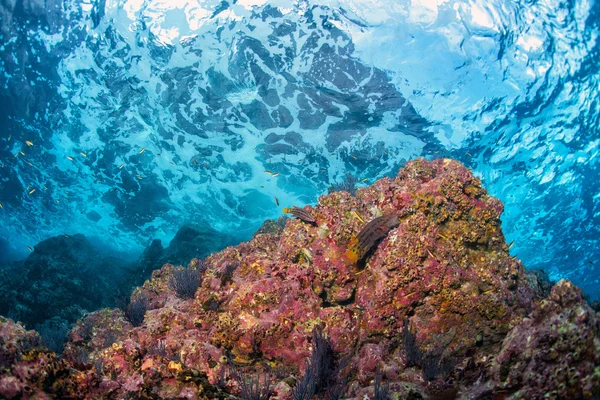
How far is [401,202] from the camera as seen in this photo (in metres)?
6.18

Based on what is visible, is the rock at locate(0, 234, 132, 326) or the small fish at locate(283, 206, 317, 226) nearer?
the small fish at locate(283, 206, 317, 226)

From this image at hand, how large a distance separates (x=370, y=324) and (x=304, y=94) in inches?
487

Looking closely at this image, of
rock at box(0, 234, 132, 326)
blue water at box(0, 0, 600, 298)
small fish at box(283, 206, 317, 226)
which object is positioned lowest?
rock at box(0, 234, 132, 326)

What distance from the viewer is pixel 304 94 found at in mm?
14773

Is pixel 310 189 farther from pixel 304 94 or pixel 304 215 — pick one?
pixel 304 215

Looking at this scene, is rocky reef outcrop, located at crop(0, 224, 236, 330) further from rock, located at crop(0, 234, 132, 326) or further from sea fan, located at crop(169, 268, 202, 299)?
sea fan, located at crop(169, 268, 202, 299)

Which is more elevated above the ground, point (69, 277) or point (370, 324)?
point (370, 324)

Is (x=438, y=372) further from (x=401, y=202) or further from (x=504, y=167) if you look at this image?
(x=504, y=167)

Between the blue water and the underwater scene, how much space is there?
0.10m

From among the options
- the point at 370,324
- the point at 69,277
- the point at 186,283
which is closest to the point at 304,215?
the point at 370,324

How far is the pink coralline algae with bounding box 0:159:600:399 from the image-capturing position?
8.27 feet

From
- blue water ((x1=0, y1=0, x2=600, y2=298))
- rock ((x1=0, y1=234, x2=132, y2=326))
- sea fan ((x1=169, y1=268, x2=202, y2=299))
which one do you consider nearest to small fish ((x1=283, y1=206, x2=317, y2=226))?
sea fan ((x1=169, y1=268, x2=202, y2=299))

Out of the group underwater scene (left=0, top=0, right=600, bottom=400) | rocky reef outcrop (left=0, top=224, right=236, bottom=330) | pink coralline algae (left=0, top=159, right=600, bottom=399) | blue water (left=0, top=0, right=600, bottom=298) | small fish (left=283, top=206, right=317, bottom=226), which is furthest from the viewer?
rocky reef outcrop (left=0, top=224, right=236, bottom=330)

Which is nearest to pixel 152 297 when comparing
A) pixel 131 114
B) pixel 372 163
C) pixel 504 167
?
pixel 131 114
